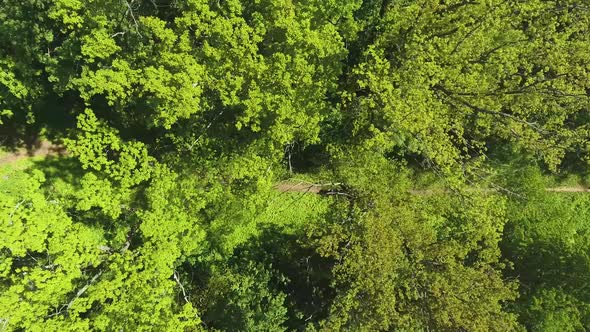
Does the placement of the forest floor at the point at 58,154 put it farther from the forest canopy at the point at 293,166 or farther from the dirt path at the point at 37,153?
the forest canopy at the point at 293,166

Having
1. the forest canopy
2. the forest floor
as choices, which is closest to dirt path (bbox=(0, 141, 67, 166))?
the forest floor

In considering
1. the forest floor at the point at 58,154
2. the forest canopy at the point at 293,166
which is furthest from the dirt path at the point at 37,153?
the forest canopy at the point at 293,166

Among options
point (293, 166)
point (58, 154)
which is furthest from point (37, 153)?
point (293, 166)

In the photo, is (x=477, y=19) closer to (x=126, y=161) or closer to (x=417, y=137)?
(x=417, y=137)

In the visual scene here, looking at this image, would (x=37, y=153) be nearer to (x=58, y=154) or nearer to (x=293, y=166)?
(x=58, y=154)

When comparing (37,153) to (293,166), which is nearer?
(37,153)

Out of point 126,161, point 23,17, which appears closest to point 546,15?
point 126,161

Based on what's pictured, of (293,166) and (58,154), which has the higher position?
(58,154)

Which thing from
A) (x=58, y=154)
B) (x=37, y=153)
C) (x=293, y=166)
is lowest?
(x=293, y=166)
